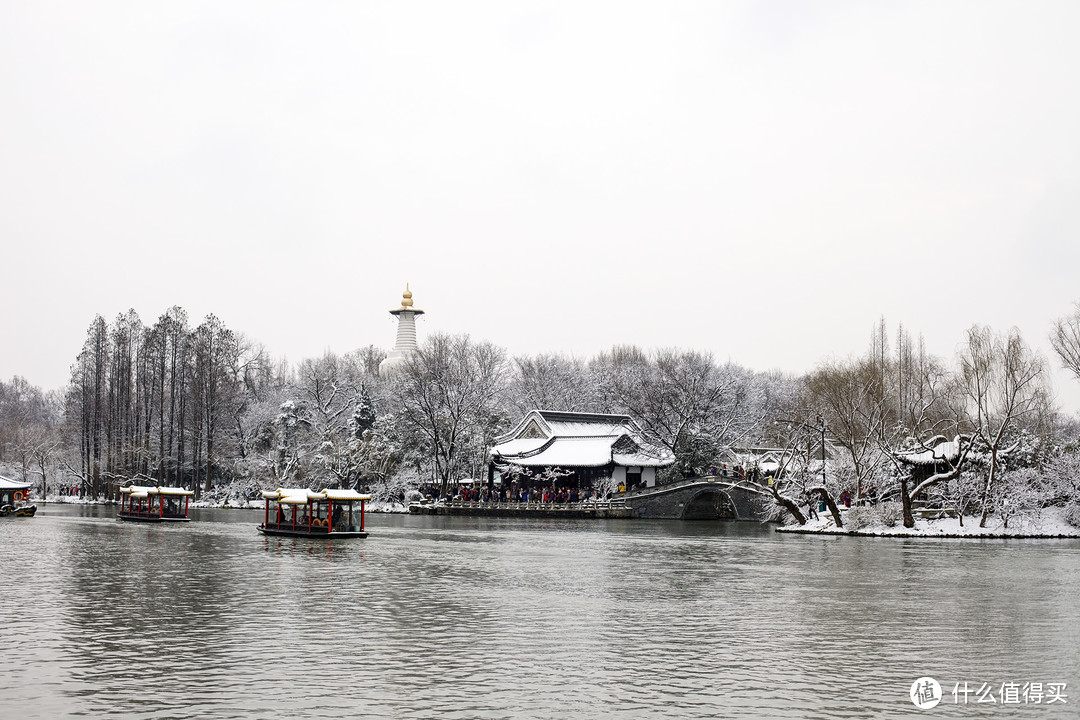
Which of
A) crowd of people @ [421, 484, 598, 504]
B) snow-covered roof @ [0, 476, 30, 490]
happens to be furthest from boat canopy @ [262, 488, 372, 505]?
crowd of people @ [421, 484, 598, 504]

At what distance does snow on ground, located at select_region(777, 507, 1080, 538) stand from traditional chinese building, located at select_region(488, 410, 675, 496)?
26.3 metres

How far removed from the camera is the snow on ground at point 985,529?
4325cm

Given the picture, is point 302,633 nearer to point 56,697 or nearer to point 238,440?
point 56,697

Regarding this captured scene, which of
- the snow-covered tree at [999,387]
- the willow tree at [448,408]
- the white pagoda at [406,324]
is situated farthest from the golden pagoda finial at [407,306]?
the snow-covered tree at [999,387]

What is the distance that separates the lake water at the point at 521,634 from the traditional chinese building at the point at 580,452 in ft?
129

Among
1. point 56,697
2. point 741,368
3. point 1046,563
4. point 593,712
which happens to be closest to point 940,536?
point 1046,563

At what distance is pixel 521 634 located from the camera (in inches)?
662

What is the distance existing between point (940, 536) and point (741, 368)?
7128 centimetres

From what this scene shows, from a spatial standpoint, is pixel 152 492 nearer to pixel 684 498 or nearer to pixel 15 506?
pixel 15 506

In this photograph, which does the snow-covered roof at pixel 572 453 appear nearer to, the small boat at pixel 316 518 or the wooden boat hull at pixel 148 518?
the wooden boat hull at pixel 148 518

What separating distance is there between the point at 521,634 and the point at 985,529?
33.2 meters

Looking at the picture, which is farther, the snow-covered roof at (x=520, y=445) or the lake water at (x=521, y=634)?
the snow-covered roof at (x=520, y=445)

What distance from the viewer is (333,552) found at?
110 feet

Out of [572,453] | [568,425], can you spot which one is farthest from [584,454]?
[568,425]
